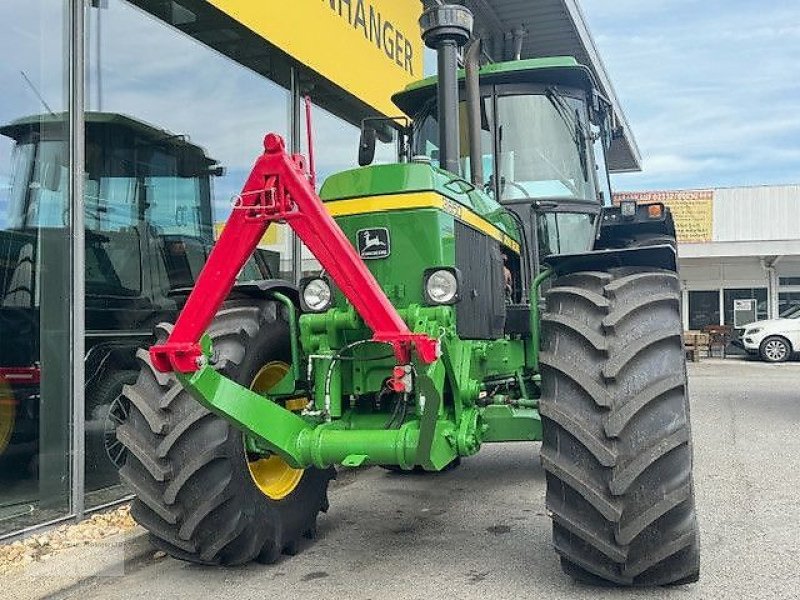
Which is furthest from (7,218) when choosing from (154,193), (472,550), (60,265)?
(472,550)

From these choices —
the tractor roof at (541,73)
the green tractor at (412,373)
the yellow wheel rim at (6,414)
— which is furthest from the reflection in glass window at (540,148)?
the yellow wheel rim at (6,414)

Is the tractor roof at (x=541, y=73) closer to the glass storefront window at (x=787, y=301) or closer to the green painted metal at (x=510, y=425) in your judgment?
the green painted metal at (x=510, y=425)

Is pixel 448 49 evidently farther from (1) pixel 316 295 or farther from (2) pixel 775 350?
(2) pixel 775 350

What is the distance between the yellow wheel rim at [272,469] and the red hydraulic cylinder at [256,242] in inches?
37.1

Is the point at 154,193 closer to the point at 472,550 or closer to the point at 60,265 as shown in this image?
the point at 60,265

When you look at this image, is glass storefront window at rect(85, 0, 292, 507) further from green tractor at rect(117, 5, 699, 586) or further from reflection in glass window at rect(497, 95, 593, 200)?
reflection in glass window at rect(497, 95, 593, 200)

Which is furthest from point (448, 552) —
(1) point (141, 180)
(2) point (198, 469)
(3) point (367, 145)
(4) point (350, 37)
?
(4) point (350, 37)

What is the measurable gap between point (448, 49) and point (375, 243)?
122 centimetres

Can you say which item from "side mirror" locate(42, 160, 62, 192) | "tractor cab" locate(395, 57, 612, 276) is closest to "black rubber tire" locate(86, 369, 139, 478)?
"side mirror" locate(42, 160, 62, 192)

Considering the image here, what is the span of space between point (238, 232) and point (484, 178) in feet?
8.50

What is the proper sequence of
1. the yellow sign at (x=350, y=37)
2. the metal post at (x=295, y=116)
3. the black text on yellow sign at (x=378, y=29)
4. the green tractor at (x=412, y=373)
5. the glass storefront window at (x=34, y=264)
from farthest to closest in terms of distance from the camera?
the black text on yellow sign at (x=378, y=29) → the metal post at (x=295, y=116) → the yellow sign at (x=350, y=37) → the glass storefront window at (x=34, y=264) → the green tractor at (x=412, y=373)

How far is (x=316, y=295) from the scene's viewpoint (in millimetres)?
4234

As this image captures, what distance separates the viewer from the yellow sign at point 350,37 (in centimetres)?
726

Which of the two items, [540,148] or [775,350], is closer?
[540,148]
